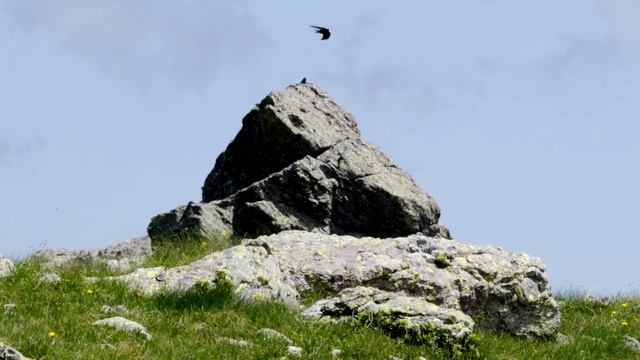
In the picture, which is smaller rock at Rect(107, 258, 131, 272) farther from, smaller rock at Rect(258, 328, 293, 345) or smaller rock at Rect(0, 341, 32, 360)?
smaller rock at Rect(0, 341, 32, 360)

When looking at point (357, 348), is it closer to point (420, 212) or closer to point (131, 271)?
point (131, 271)

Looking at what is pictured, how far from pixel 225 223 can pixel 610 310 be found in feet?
27.9

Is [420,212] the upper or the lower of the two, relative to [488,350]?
upper

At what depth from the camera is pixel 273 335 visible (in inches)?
594

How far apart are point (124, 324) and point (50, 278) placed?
2.61m

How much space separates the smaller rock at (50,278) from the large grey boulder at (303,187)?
269 inches

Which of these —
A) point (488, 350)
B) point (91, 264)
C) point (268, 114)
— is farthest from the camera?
point (268, 114)

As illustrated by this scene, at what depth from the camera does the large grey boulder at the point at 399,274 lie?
17656 mm

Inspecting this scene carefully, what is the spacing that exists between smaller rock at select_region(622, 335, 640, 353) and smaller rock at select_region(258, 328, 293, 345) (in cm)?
694

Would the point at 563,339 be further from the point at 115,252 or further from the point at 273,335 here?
the point at 115,252

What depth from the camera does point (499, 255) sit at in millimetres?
19094

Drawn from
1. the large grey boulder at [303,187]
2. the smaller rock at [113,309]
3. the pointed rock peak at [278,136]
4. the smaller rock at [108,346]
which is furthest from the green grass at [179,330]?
the pointed rock peak at [278,136]

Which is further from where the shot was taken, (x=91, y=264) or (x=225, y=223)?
(x=225, y=223)

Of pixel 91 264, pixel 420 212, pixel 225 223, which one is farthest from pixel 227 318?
pixel 420 212
